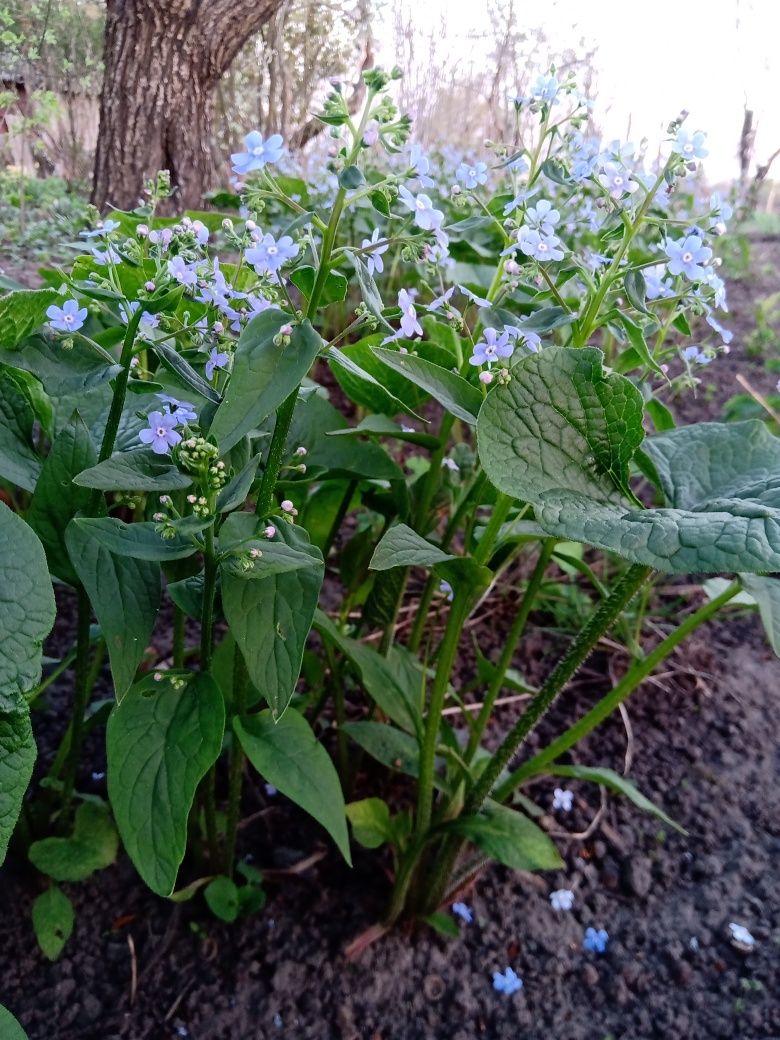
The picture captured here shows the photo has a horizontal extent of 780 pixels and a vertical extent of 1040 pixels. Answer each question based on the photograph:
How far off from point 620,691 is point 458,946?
0.63m

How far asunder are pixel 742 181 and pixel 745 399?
5.22 meters

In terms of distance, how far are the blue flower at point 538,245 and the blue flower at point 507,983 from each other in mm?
1244

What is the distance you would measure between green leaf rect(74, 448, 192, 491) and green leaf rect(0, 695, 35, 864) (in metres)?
0.25

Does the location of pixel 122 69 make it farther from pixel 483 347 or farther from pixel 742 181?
pixel 742 181

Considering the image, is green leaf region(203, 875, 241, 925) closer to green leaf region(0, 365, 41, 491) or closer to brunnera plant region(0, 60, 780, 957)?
brunnera plant region(0, 60, 780, 957)

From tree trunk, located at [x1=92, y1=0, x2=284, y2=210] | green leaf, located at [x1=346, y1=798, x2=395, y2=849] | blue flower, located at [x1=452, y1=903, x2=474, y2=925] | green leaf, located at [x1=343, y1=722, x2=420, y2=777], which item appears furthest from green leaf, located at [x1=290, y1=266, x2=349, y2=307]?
tree trunk, located at [x1=92, y1=0, x2=284, y2=210]

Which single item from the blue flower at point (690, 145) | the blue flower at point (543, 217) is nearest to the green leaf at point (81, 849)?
the blue flower at point (543, 217)

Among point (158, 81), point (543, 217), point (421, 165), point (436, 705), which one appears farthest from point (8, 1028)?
point (158, 81)

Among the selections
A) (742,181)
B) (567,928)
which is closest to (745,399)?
(567,928)

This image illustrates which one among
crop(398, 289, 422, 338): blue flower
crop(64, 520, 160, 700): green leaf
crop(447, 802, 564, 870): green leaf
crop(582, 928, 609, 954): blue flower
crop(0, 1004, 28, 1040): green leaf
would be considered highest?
crop(398, 289, 422, 338): blue flower

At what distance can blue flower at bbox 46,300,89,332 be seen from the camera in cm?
93

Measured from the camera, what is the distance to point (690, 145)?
92 centimetres

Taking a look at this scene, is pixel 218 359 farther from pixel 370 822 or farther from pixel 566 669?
pixel 370 822

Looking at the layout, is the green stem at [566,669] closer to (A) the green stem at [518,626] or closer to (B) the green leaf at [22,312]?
(A) the green stem at [518,626]
